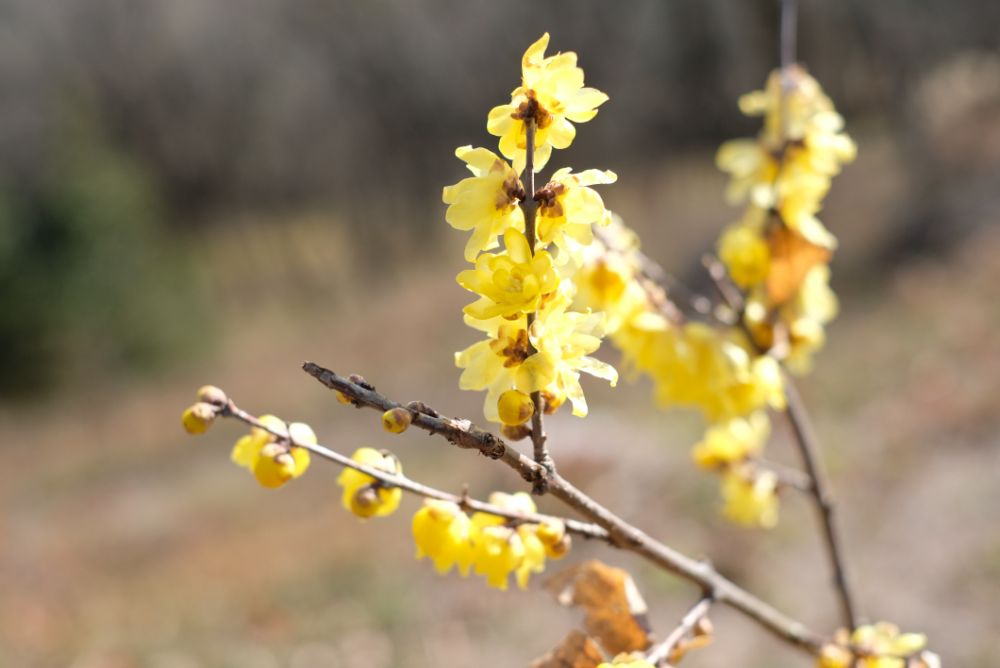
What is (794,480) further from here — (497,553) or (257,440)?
(257,440)

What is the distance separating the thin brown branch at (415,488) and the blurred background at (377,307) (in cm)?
200

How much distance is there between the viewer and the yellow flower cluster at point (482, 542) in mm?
585

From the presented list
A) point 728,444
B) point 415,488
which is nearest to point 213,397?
point 415,488

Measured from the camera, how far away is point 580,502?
22.2 inches

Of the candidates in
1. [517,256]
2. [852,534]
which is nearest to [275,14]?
[852,534]

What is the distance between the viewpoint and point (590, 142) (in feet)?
38.2

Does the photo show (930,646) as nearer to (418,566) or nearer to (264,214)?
(418,566)

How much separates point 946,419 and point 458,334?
4998 mm

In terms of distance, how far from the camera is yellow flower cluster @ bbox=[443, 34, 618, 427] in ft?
1.59

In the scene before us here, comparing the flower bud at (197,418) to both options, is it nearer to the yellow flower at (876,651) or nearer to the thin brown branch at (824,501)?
the yellow flower at (876,651)

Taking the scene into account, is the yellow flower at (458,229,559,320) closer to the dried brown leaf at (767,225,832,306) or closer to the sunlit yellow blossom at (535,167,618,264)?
the sunlit yellow blossom at (535,167,618,264)

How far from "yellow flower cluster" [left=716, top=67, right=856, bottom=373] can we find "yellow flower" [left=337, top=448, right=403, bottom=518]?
0.50 meters

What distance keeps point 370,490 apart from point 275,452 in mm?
68

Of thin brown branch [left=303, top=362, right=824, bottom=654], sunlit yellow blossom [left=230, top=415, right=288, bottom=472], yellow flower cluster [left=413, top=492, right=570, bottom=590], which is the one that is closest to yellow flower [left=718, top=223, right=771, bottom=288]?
thin brown branch [left=303, top=362, right=824, bottom=654]
